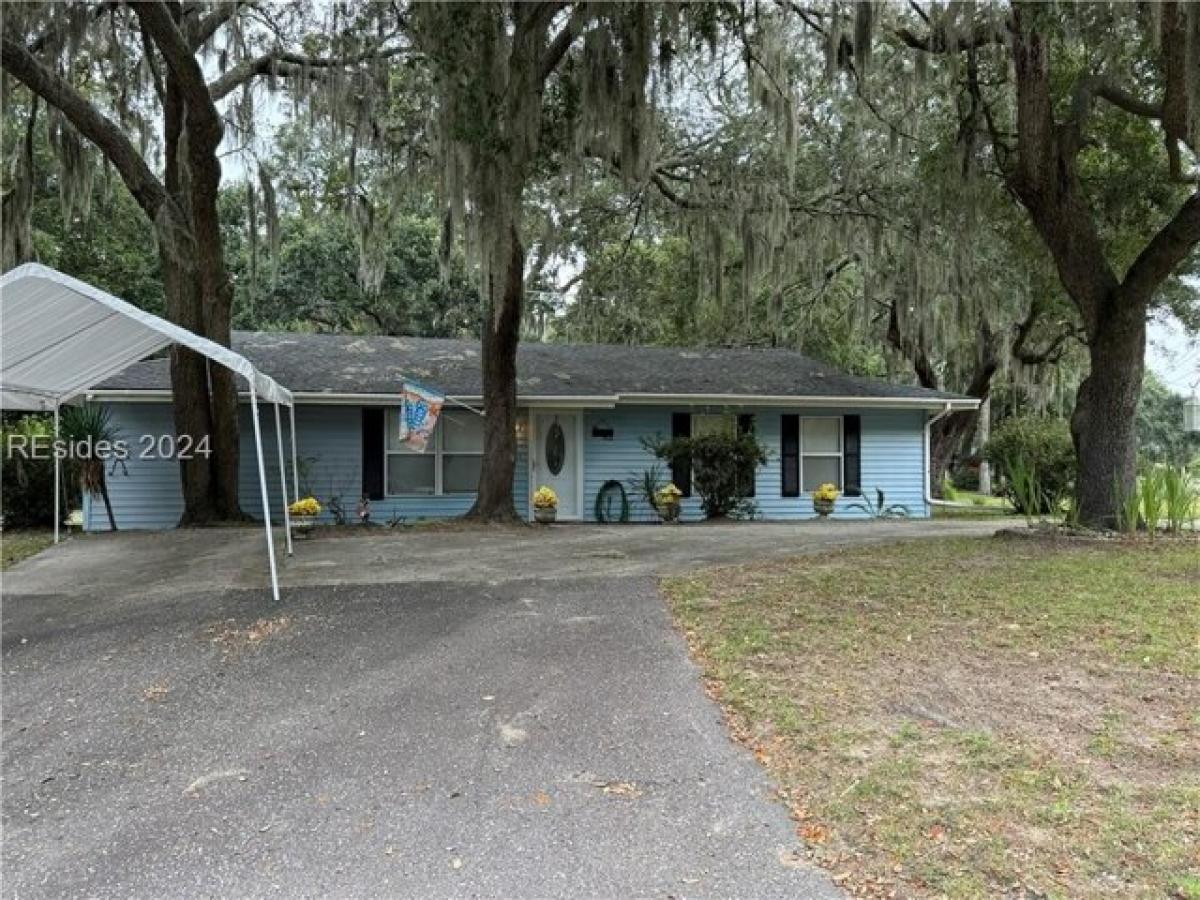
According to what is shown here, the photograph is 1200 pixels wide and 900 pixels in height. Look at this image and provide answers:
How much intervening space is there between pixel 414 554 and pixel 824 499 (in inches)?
299

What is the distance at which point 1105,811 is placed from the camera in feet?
9.17

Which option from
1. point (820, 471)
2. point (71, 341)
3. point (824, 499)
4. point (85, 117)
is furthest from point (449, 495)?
point (85, 117)

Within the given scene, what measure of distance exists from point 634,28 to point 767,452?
7.18 metres

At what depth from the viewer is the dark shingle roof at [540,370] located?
12.3 meters

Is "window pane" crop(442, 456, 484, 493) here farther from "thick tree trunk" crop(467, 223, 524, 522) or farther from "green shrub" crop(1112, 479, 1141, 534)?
"green shrub" crop(1112, 479, 1141, 534)

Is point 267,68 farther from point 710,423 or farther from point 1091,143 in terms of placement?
point 1091,143

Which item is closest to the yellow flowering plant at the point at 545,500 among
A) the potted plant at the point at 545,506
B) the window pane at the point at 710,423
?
the potted plant at the point at 545,506

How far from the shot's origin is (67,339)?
6539 millimetres

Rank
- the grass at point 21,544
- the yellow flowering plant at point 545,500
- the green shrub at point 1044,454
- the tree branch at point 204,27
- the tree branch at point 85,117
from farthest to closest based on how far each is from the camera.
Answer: the green shrub at point 1044,454, the yellow flowering plant at point 545,500, the tree branch at point 204,27, the tree branch at point 85,117, the grass at point 21,544

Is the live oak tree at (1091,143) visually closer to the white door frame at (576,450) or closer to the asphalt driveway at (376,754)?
the asphalt driveway at (376,754)

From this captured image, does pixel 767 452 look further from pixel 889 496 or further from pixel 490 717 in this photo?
pixel 490 717

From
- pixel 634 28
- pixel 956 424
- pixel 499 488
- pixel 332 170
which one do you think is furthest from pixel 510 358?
pixel 956 424

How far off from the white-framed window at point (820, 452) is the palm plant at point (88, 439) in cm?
1068

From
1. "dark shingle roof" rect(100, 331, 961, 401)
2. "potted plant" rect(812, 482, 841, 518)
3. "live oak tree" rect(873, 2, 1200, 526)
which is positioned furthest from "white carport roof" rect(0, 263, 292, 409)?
"potted plant" rect(812, 482, 841, 518)
